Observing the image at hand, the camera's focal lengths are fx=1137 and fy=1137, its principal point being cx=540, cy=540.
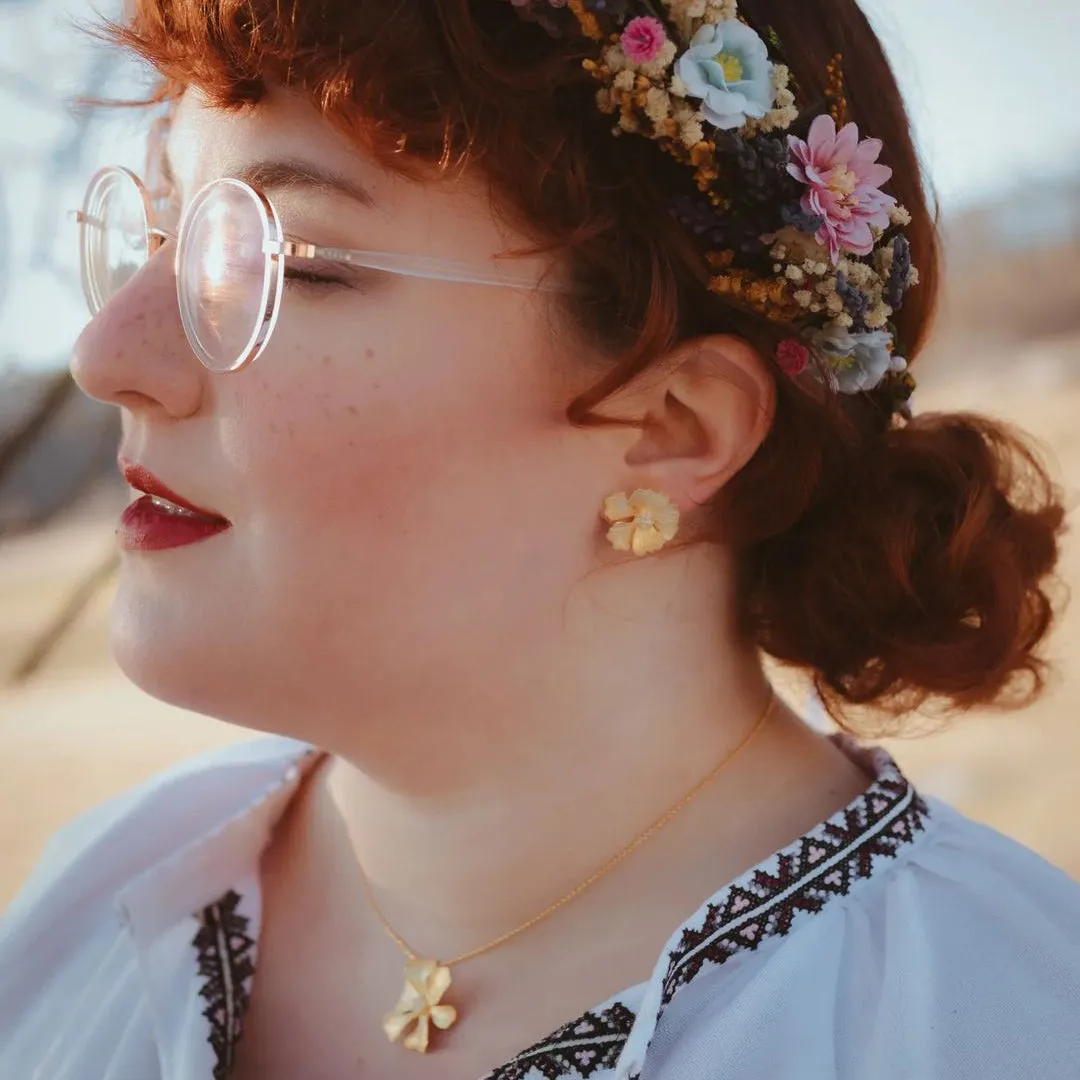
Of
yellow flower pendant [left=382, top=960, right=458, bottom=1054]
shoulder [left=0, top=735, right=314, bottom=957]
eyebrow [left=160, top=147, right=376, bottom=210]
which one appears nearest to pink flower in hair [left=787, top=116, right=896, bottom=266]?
eyebrow [left=160, top=147, right=376, bottom=210]

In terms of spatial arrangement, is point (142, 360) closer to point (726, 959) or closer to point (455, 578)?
point (455, 578)

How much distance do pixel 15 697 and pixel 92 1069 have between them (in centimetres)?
695

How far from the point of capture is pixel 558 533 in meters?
1.28

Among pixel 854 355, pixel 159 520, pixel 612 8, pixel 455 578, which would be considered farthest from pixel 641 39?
pixel 159 520

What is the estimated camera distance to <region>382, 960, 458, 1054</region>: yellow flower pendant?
1.34 metres

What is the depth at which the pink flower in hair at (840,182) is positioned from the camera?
1.20m

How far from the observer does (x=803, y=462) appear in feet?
4.57

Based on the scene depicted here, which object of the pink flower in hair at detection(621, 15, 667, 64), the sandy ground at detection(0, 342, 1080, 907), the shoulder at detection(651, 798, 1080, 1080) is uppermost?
the pink flower in hair at detection(621, 15, 667, 64)

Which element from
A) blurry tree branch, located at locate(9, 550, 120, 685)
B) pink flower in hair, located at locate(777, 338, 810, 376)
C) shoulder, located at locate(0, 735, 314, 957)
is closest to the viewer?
pink flower in hair, located at locate(777, 338, 810, 376)

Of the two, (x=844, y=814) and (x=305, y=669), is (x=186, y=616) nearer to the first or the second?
(x=305, y=669)

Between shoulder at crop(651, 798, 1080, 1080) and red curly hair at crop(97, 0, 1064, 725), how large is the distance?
36 centimetres

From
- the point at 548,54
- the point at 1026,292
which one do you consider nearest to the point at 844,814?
the point at 548,54

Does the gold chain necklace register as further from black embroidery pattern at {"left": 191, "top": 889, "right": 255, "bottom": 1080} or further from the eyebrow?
the eyebrow

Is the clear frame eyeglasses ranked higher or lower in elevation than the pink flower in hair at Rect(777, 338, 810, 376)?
higher
